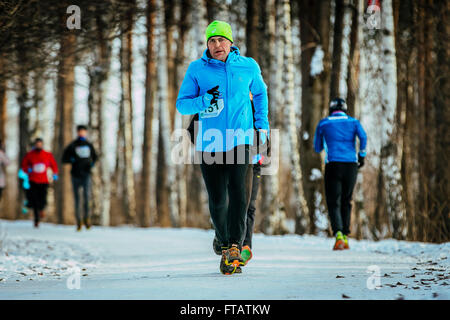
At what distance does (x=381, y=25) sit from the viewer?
38.1 ft

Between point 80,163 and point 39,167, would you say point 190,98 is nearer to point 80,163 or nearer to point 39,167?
point 80,163

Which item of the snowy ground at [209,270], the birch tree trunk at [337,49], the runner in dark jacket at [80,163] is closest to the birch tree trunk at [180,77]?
the runner in dark jacket at [80,163]

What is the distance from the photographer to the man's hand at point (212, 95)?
5492 mm

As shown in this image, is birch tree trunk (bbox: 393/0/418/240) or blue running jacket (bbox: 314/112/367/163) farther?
birch tree trunk (bbox: 393/0/418/240)

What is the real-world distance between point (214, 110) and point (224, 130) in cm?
20

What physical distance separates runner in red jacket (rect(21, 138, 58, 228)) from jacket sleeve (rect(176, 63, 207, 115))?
965 cm

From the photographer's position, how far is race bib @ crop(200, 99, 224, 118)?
5551 mm

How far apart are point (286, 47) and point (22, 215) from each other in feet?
46.0

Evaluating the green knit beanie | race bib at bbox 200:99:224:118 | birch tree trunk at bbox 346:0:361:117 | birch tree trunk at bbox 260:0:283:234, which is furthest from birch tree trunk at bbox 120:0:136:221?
race bib at bbox 200:99:224:118

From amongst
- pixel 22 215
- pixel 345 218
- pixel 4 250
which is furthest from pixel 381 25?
pixel 22 215

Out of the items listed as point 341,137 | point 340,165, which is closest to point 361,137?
point 341,137

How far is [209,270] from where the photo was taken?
6277mm

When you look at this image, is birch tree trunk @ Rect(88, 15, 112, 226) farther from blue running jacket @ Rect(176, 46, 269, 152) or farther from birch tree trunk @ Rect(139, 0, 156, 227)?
blue running jacket @ Rect(176, 46, 269, 152)
